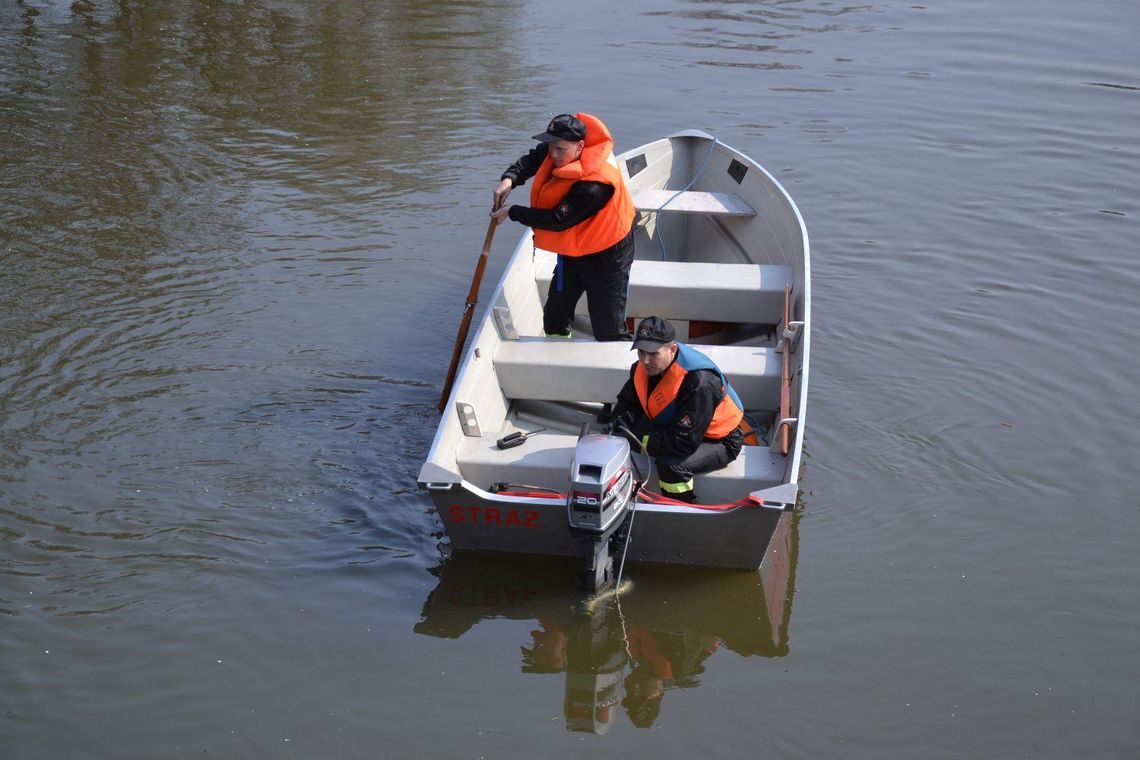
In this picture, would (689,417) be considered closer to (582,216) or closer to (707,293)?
(582,216)

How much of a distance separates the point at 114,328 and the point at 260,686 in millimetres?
3917

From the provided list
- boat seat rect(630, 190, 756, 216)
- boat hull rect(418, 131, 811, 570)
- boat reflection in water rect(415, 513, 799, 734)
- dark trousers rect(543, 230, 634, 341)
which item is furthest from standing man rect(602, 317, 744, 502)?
boat seat rect(630, 190, 756, 216)

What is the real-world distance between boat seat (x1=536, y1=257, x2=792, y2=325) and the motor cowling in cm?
243

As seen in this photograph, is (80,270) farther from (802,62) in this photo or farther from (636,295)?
(802,62)

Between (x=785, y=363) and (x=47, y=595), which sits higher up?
(x=785, y=363)

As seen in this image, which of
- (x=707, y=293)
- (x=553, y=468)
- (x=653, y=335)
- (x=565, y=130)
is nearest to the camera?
(x=653, y=335)

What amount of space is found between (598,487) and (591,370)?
1.56m

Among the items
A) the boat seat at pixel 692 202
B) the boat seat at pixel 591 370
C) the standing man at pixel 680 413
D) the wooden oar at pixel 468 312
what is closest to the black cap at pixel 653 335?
the standing man at pixel 680 413

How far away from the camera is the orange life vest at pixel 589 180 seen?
6000mm

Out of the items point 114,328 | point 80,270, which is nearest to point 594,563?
point 114,328

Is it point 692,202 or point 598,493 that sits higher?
point 692,202

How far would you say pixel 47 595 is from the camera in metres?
5.03

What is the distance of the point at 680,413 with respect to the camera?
5105 millimetres

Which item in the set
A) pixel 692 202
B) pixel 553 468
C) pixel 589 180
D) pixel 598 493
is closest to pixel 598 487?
pixel 598 493
